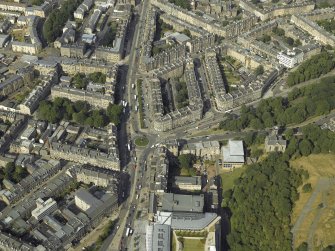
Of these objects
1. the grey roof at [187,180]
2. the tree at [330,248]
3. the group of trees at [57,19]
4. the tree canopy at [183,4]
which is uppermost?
the group of trees at [57,19]

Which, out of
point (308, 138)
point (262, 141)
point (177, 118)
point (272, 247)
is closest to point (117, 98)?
point (177, 118)

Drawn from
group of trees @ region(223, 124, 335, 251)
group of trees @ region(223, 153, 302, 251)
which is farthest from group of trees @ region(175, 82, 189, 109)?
group of trees @ region(223, 153, 302, 251)

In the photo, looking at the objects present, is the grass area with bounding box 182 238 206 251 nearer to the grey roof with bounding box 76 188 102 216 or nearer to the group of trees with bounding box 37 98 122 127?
the grey roof with bounding box 76 188 102 216

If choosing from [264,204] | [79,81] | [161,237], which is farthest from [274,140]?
[79,81]

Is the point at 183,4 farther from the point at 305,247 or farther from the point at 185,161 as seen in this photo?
the point at 305,247

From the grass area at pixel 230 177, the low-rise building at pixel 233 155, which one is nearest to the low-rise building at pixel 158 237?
the grass area at pixel 230 177

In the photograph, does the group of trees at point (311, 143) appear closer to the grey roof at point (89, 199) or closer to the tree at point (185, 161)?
the tree at point (185, 161)
